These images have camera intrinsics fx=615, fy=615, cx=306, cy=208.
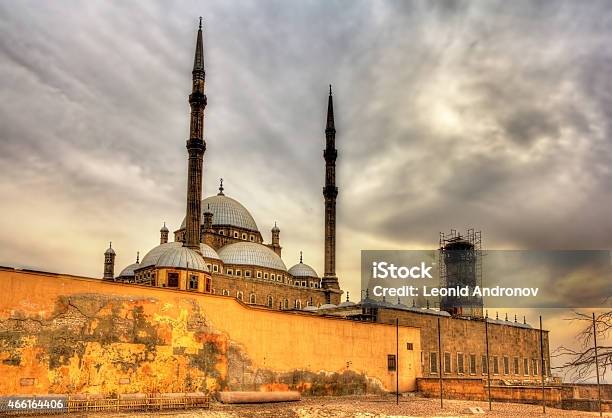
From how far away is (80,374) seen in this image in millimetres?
19328

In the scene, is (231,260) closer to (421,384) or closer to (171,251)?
(171,251)

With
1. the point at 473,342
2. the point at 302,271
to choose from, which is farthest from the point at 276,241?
the point at 473,342

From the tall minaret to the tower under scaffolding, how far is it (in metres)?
21.7

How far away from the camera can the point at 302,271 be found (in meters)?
53.5

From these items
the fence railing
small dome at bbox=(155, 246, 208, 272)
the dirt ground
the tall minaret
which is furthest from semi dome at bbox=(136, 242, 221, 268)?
the fence railing

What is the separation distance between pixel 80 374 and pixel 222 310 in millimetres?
5777

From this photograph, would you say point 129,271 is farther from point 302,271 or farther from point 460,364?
point 460,364

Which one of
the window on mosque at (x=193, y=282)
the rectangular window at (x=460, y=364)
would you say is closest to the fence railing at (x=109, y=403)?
the window on mosque at (x=193, y=282)

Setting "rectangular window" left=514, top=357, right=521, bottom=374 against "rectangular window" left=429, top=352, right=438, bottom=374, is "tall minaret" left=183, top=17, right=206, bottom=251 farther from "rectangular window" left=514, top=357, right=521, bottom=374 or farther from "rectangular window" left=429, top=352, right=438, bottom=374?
"rectangular window" left=514, top=357, right=521, bottom=374

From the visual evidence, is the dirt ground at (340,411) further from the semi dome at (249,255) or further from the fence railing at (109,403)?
the semi dome at (249,255)

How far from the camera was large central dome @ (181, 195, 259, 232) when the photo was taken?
52.0 meters

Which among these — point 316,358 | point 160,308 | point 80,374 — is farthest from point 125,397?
point 316,358

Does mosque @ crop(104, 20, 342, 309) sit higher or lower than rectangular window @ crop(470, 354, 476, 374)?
higher

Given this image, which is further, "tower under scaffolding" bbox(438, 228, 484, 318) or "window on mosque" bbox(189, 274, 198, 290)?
"tower under scaffolding" bbox(438, 228, 484, 318)
